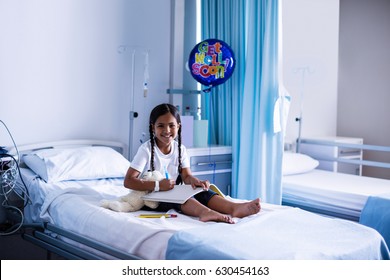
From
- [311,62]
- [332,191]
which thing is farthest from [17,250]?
[311,62]

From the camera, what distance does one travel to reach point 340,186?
10.9 ft

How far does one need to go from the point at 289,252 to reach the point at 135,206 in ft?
3.02

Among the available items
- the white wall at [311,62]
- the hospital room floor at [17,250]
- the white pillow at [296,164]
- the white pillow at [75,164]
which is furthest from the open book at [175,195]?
the white wall at [311,62]

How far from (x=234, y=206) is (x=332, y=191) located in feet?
3.84

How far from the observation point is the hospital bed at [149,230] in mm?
1688

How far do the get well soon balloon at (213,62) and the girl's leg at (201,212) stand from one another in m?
1.44

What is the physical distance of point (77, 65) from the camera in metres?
3.34

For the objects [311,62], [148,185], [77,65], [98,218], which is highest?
[311,62]

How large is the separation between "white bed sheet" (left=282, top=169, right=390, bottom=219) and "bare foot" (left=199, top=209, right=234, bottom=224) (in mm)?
1253

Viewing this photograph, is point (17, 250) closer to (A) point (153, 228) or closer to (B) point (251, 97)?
(A) point (153, 228)

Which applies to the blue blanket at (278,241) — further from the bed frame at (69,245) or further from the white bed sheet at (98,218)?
the bed frame at (69,245)

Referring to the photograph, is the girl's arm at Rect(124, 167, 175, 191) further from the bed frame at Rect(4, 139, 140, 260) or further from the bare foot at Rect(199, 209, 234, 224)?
the bed frame at Rect(4, 139, 140, 260)

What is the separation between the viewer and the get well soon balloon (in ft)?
11.4
